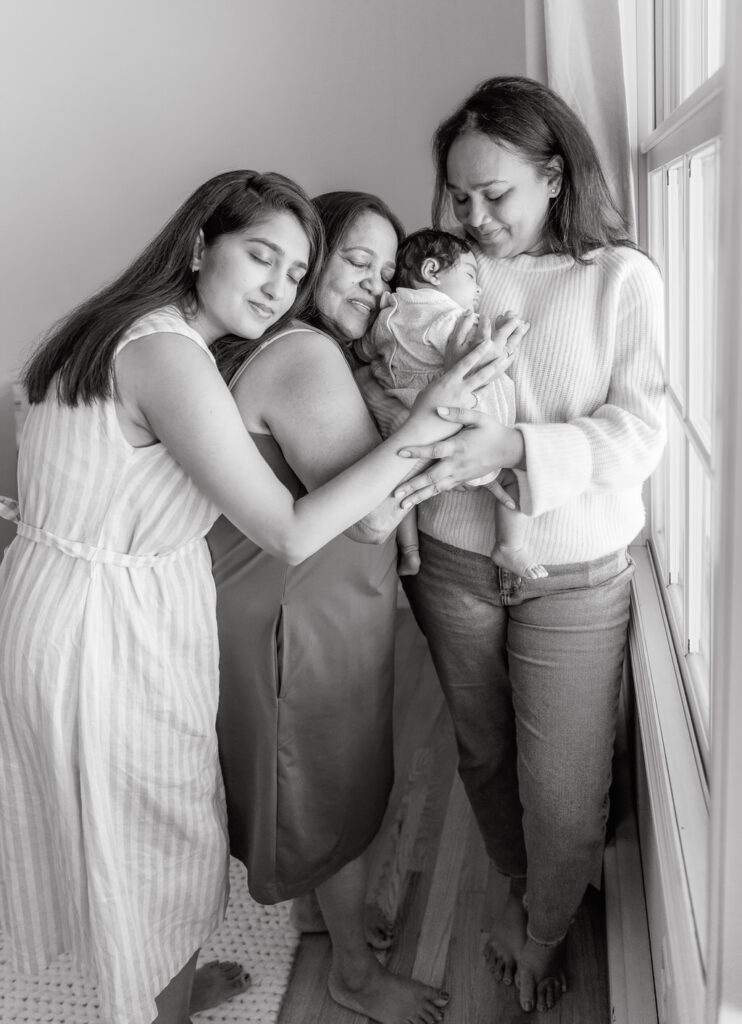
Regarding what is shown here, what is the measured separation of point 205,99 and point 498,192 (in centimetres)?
208

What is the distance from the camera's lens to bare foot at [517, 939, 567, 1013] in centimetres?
174

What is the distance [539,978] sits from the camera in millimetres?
1764

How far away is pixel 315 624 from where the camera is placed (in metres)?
1.61

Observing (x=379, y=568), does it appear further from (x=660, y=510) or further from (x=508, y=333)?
(x=660, y=510)

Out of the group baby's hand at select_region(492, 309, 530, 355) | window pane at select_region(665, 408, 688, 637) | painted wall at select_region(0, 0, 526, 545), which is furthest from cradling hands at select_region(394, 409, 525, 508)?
painted wall at select_region(0, 0, 526, 545)

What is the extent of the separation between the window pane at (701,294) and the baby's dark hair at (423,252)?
13.7 inches

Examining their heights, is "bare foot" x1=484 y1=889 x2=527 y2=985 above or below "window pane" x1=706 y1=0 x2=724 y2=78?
below

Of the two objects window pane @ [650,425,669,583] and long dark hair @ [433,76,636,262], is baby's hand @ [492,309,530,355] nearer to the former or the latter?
long dark hair @ [433,76,636,262]

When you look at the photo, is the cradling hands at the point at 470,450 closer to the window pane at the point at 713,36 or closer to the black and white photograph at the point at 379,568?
the black and white photograph at the point at 379,568

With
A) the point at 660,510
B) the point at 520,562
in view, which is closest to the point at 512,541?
the point at 520,562

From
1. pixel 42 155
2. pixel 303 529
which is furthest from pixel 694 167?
pixel 42 155

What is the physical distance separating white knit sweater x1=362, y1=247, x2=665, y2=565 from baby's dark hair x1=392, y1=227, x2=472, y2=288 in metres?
0.07

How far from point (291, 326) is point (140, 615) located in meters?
0.48

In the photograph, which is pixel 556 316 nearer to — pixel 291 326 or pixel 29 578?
pixel 291 326
